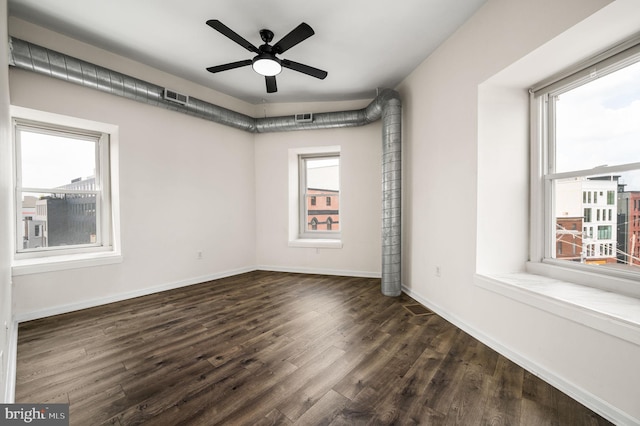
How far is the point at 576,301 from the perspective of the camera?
1.58 meters

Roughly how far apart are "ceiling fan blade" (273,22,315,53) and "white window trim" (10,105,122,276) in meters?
2.41

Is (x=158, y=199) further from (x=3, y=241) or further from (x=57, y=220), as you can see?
(x=3, y=241)

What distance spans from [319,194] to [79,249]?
12.1 ft

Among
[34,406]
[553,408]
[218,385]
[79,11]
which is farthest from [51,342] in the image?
[553,408]

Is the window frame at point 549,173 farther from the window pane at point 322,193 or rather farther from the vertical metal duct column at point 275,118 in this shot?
the window pane at point 322,193

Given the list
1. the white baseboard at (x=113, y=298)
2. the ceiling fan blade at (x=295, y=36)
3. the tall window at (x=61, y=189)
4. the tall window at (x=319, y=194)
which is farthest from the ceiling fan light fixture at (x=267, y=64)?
the white baseboard at (x=113, y=298)

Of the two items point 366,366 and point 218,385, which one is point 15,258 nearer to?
point 218,385

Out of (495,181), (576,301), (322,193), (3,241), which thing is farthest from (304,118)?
(576,301)

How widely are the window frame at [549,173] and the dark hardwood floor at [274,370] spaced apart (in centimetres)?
87

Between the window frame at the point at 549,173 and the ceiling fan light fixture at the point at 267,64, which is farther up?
the ceiling fan light fixture at the point at 267,64

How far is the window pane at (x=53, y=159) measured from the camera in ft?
9.48

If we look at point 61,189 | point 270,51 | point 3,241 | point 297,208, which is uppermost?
point 270,51

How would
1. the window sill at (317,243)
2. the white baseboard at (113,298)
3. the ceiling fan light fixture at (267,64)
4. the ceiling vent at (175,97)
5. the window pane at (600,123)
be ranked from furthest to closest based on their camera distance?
the window sill at (317,243)
the ceiling vent at (175,97)
the white baseboard at (113,298)
the ceiling fan light fixture at (267,64)
the window pane at (600,123)

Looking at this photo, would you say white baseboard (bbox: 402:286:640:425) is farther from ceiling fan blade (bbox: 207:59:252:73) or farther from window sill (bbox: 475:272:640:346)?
ceiling fan blade (bbox: 207:59:252:73)
